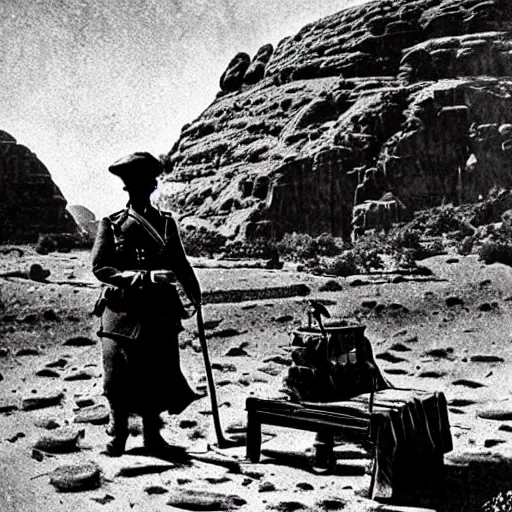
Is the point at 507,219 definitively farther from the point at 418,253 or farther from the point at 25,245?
the point at 25,245

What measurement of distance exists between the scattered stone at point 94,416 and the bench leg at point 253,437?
4.11 ft

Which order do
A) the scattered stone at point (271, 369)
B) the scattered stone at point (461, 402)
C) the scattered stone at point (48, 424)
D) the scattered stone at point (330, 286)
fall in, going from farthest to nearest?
the scattered stone at point (330, 286) < the scattered stone at point (271, 369) < the scattered stone at point (461, 402) < the scattered stone at point (48, 424)

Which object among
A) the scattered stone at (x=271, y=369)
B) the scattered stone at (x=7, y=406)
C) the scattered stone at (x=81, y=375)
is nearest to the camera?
the scattered stone at (x=7, y=406)

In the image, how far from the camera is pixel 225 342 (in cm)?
671

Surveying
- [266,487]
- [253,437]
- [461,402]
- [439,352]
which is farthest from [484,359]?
[266,487]

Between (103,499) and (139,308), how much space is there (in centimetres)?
96

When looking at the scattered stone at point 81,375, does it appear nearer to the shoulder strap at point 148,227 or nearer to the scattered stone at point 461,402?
the shoulder strap at point 148,227

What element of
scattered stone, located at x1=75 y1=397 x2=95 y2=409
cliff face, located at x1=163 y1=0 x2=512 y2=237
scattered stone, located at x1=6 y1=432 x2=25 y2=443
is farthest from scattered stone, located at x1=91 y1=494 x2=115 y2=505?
cliff face, located at x1=163 y1=0 x2=512 y2=237

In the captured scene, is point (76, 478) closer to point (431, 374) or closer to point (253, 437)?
point (253, 437)

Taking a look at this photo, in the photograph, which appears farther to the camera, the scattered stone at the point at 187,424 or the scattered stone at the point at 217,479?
the scattered stone at the point at 187,424

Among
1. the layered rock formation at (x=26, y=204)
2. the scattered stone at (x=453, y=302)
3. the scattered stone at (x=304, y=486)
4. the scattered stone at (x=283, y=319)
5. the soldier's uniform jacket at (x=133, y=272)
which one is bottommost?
the scattered stone at (x=304, y=486)

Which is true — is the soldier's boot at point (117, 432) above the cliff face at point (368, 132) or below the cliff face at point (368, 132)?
below

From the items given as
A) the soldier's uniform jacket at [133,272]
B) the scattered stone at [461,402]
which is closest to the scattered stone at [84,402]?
the soldier's uniform jacket at [133,272]

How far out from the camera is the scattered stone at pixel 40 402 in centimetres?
450
